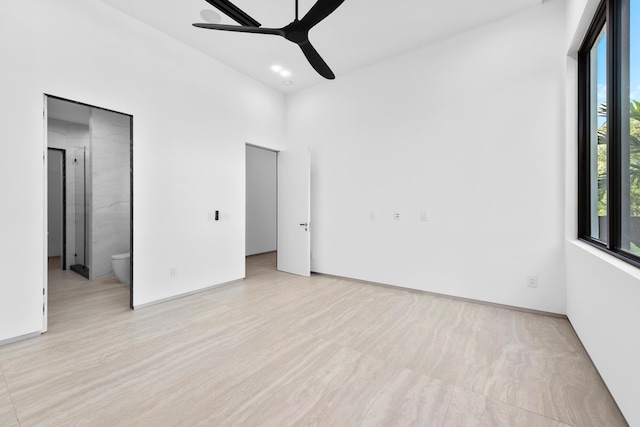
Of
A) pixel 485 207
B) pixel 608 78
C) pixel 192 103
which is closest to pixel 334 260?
pixel 485 207

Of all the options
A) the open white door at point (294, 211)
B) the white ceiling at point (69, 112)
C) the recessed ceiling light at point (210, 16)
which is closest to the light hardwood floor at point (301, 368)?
the open white door at point (294, 211)

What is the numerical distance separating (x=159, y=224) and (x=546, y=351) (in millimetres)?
3927

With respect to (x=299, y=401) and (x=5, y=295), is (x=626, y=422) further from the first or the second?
(x=5, y=295)

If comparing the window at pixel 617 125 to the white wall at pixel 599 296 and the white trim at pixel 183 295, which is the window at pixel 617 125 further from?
the white trim at pixel 183 295

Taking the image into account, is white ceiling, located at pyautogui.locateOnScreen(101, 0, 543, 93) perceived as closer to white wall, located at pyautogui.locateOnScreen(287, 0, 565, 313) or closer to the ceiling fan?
the ceiling fan

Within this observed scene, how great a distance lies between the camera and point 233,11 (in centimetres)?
270

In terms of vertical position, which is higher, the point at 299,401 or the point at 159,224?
the point at 159,224

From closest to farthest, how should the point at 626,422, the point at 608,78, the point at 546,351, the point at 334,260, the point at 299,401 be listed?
the point at 626,422 → the point at 299,401 → the point at 608,78 → the point at 546,351 → the point at 334,260

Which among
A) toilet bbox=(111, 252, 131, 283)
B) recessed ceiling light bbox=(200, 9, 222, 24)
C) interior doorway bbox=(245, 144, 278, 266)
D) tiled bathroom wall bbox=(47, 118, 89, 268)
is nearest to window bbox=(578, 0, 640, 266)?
recessed ceiling light bbox=(200, 9, 222, 24)

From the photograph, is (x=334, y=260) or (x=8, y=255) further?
(x=334, y=260)

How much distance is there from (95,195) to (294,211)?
117 inches

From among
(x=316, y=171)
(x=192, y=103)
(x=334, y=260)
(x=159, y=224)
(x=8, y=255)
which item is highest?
(x=192, y=103)

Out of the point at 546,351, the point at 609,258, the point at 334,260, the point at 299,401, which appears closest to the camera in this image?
the point at 299,401

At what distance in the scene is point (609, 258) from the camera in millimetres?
1733
